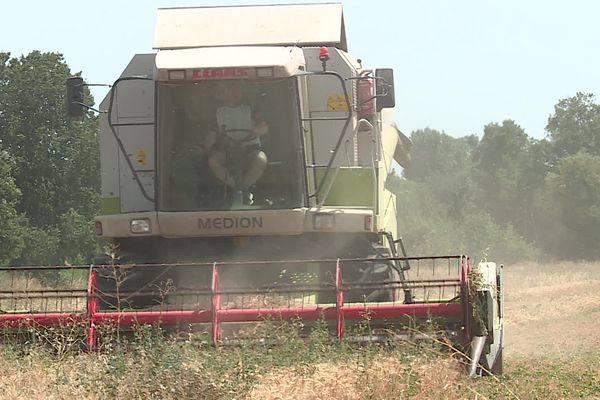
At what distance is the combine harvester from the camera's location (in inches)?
302

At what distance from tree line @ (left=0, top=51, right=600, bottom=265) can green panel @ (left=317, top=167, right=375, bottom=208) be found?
4.68 feet

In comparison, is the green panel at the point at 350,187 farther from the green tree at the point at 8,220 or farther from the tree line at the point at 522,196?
the tree line at the point at 522,196

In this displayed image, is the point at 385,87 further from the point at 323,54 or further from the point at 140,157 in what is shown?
the point at 140,157

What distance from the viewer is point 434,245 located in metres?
43.6

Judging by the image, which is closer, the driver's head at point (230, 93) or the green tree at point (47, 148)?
the driver's head at point (230, 93)

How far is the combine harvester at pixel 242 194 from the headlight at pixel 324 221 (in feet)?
0.04

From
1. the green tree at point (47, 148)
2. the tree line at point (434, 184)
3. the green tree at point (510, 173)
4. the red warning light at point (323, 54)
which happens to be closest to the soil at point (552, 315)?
the tree line at point (434, 184)

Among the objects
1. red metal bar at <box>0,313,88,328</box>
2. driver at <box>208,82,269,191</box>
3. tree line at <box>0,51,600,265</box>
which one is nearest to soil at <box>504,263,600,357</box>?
tree line at <box>0,51,600,265</box>

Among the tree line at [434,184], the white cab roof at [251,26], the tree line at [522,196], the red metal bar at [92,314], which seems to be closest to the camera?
the red metal bar at [92,314]

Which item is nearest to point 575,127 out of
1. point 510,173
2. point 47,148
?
point 510,173

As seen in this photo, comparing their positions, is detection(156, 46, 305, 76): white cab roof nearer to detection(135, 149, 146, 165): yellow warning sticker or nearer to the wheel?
detection(135, 149, 146, 165): yellow warning sticker

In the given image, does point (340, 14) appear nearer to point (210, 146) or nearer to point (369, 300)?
point (210, 146)

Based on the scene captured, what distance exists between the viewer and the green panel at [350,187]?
900cm

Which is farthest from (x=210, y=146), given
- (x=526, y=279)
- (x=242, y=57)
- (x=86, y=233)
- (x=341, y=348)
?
(x=526, y=279)
